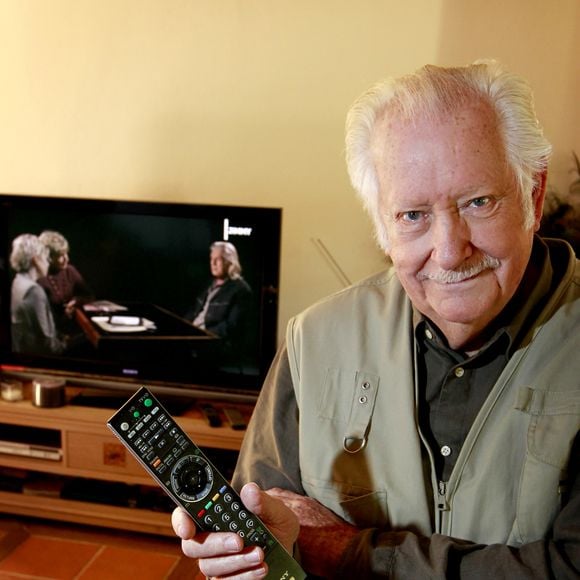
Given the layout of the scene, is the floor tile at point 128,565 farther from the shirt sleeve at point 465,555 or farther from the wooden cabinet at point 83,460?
the shirt sleeve at point 465,555

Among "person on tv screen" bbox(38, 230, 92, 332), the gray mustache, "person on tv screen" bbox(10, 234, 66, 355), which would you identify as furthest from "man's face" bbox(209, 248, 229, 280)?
the gray mustache

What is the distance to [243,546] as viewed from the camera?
31.2 inches

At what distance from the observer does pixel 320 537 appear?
0.92 meters

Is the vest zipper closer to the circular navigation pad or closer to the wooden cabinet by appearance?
the circular navigation pad

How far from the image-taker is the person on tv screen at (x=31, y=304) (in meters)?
2.29

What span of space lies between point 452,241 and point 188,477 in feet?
1.40

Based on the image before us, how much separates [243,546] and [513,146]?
578 mm

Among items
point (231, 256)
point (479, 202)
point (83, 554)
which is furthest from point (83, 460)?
point (479, 202)

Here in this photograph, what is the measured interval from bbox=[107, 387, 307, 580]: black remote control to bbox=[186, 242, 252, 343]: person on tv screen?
1.35 metres

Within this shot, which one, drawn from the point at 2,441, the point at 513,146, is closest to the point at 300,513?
the point at 513,146

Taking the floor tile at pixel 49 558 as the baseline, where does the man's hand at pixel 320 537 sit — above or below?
above

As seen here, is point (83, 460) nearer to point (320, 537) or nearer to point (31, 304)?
point (31, 304)

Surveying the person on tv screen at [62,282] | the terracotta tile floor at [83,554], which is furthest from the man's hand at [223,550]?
the person on tv screen at [62,282]

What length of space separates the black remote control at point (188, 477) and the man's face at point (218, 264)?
1.36m
